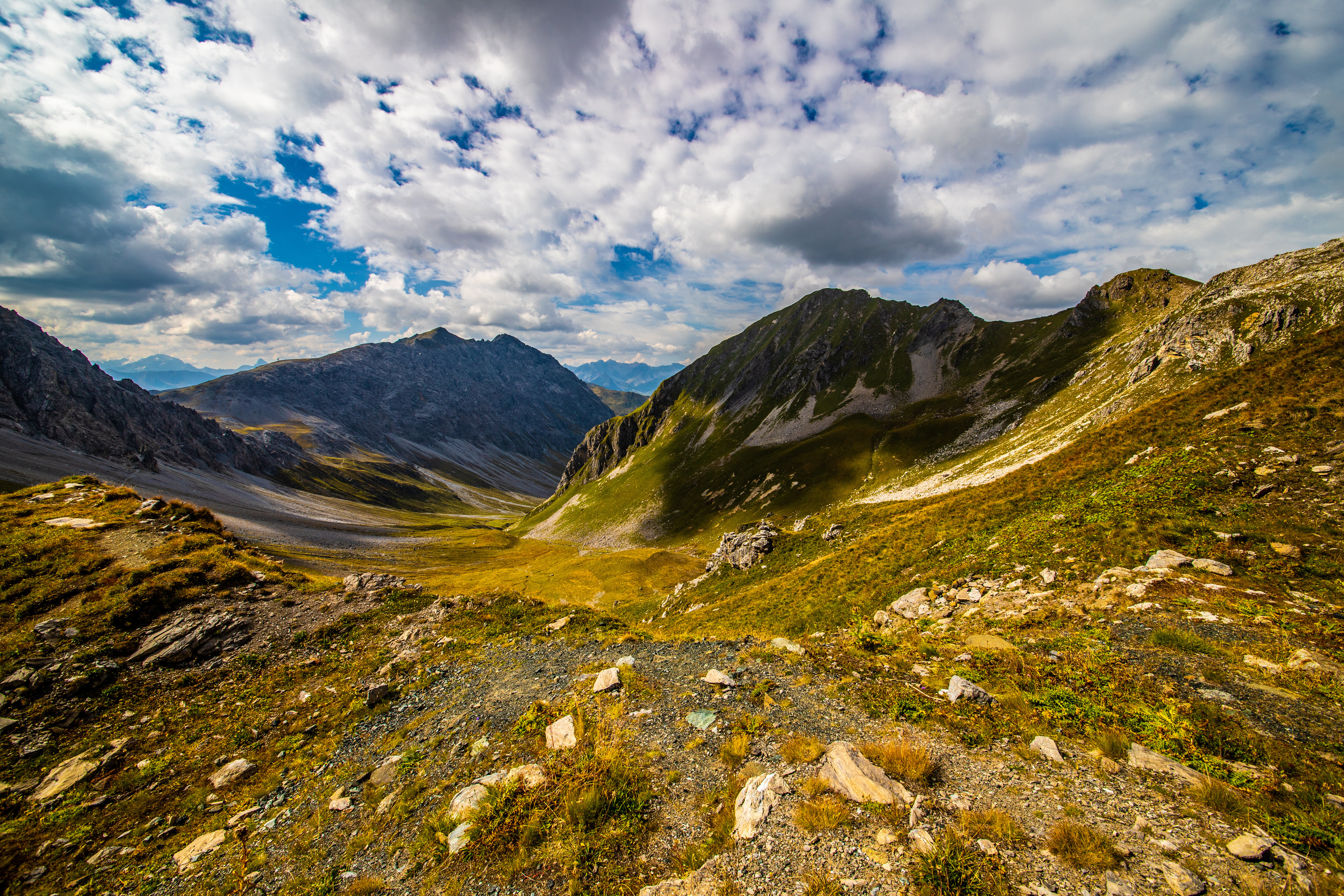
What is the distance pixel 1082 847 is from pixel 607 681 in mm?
9875

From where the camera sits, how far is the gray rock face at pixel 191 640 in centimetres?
1580

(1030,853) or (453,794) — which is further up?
(1030,853)

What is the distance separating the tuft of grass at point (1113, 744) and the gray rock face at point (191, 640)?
87.8 ft

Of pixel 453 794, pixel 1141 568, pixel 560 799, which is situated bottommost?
pixel 453 794

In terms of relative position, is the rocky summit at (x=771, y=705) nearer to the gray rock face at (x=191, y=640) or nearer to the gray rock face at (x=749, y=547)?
the gray rock face at (x=191, y=640)

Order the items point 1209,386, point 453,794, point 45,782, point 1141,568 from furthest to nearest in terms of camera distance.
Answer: point 1209,386
point 1141,568
point 45,782
point 453,794

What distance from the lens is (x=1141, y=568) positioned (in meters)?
14.0

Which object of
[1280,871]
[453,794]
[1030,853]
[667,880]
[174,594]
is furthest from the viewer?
[174,594]

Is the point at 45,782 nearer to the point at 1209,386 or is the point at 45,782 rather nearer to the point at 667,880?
the point at 667,880

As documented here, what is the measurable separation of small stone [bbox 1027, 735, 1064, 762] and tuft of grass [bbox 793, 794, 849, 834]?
3.97 metres

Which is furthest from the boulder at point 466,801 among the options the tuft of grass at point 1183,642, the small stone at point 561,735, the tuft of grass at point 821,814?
the tuft of grass at point 1183,642

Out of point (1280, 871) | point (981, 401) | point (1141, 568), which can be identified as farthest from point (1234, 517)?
point (981, 401)

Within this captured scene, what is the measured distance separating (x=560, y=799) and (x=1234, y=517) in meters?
22.4

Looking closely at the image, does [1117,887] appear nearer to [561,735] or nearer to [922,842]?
[922,842]
